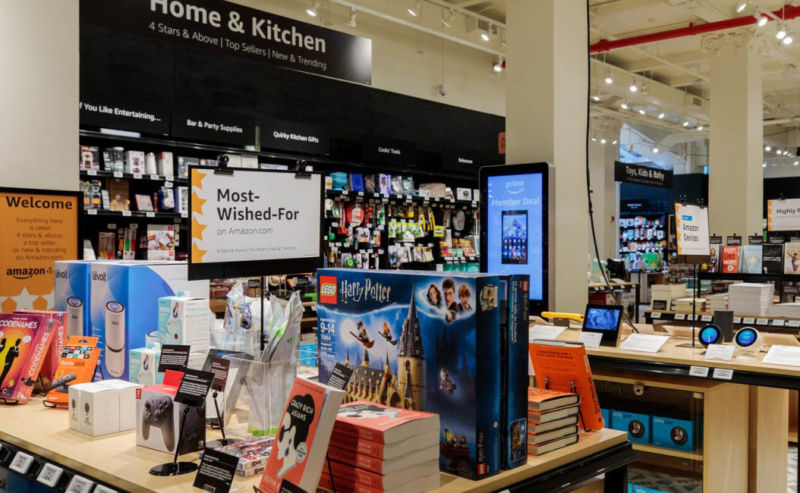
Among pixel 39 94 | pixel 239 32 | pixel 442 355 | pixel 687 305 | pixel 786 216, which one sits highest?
pixel 239 32

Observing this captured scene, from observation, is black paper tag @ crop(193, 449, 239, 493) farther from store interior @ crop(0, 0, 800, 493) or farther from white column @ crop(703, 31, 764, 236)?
white column @ crop(703, 31, 764, 236)

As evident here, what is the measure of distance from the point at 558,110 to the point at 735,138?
603cm

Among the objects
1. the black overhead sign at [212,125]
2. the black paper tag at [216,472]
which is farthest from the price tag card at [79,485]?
the black overhead sign at [212,125]

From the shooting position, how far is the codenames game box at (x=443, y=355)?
1.54 meters

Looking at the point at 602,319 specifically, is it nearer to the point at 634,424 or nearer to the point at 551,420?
A: the point at 634,424

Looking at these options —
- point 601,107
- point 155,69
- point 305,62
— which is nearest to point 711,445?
point 305,62

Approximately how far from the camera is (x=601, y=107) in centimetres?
1456

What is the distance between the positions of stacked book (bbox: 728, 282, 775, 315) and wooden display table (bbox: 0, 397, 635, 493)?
4438 millimetres

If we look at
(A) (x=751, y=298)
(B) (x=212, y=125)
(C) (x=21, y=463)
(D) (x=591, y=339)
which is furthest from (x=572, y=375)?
(B) (x=212, y=125)

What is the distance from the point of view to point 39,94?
11.8ft

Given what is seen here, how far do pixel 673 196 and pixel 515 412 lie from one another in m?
19.0

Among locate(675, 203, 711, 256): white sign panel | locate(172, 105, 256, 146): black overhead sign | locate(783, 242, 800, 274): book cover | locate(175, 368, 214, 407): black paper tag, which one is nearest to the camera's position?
locate(175, 368, 214, 407): black paper tag

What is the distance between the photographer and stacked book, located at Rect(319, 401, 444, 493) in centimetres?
140

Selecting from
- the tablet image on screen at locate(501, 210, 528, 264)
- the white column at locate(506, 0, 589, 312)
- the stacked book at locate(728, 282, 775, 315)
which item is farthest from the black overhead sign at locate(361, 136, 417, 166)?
the stacked book at locate(728, 282, 775, 315)
